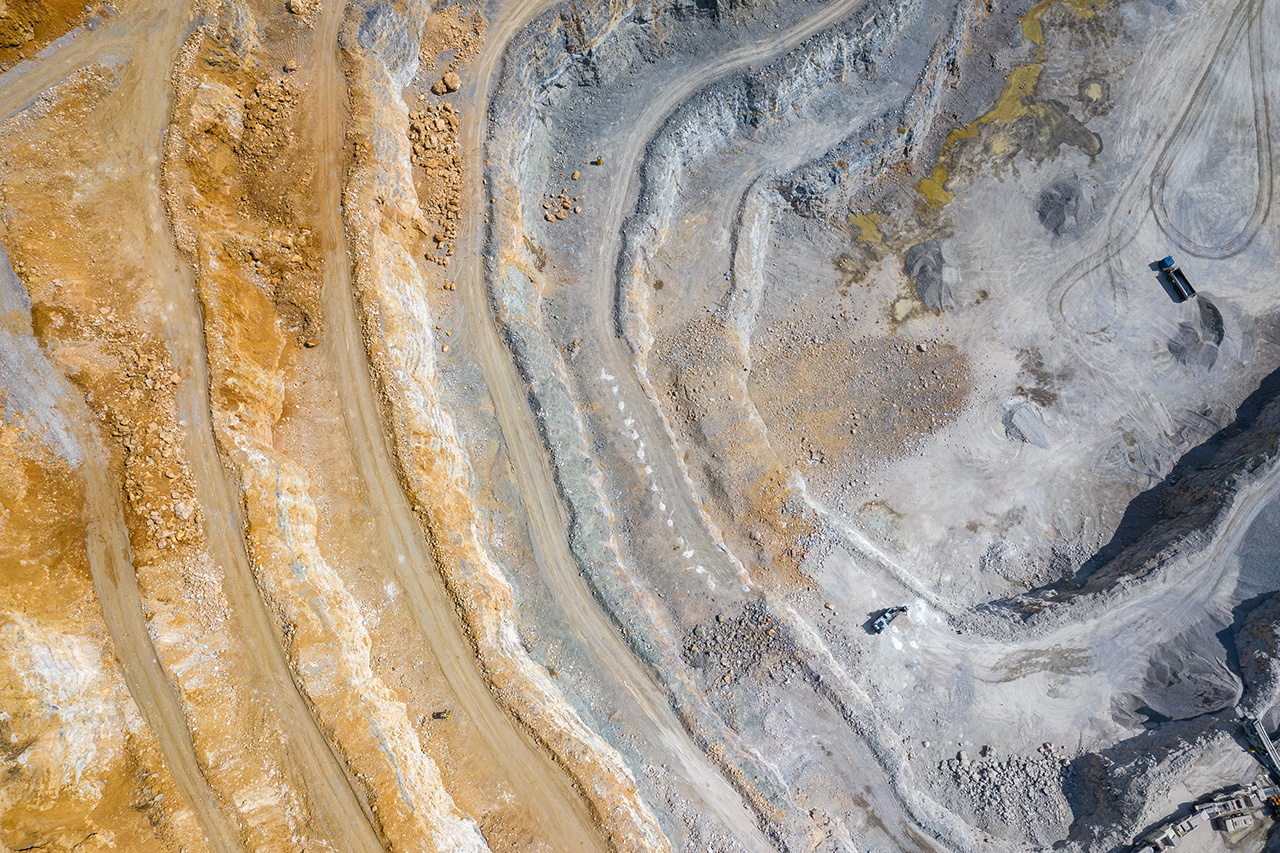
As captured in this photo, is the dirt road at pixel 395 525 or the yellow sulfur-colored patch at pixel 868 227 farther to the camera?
the yellow sulfur-colored patch at pixel 868 227

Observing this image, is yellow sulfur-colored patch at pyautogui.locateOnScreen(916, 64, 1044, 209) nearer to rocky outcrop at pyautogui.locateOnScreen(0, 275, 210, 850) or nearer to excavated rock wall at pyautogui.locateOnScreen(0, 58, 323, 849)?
excavated rock wall at pyautogui.locateOnScreen(0, 58, 323, 849)

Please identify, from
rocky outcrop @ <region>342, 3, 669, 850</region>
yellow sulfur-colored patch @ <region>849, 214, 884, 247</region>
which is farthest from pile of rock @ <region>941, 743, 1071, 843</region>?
yellow sulfur-colored patch @ <region>849, 214, 884, 247</region>

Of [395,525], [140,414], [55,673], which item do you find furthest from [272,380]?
[55,673]

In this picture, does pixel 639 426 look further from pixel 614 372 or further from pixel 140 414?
pixel 140 414

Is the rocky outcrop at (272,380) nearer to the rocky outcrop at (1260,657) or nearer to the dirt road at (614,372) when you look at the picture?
the dirt road at (614,372)

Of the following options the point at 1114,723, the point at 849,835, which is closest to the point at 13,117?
the point at 849,835

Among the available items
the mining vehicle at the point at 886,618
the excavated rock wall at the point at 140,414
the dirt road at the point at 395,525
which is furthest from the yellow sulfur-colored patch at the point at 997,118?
the excavated rock wall at the point at 140,414
